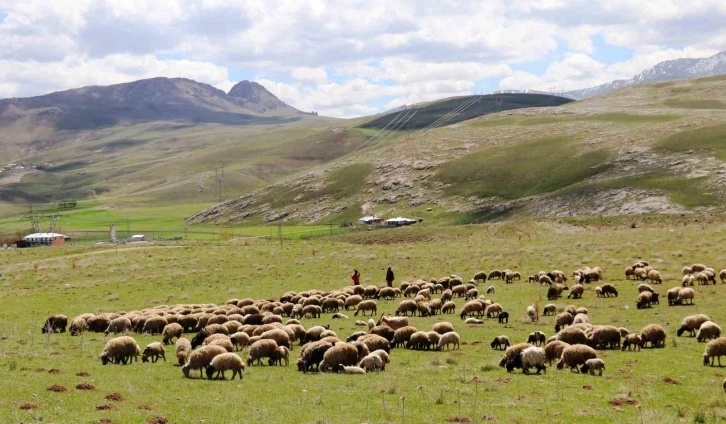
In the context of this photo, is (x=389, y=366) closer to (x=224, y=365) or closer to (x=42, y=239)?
(x=224, y=365)

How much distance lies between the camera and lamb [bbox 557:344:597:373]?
851 inches

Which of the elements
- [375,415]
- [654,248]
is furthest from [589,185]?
[375,415]

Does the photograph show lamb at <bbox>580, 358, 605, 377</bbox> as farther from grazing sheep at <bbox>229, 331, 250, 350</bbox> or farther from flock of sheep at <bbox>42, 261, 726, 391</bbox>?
grazing sheep at <bbox>229, 331, 250, 350</bbox>

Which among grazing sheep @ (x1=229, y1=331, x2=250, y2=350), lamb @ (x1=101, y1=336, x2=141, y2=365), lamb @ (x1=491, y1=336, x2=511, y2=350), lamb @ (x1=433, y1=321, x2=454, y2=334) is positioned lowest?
lamb @ (x1=491, y1=336, x2=511, y2=350)

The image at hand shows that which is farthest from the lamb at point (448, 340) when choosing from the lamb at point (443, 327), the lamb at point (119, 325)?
the lamb at point (119, 325)

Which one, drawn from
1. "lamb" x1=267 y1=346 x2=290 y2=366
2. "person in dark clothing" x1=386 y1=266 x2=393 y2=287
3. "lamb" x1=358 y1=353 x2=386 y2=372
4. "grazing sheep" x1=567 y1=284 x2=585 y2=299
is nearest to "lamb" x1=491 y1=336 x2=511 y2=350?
"lamb" x1=358 y1=353 x2=386 y2=372

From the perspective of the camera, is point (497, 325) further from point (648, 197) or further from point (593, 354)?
point (648, 197)

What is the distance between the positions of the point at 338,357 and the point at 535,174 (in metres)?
128

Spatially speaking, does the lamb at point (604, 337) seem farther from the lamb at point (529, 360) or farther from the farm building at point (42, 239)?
the farm building at point (42, 239)

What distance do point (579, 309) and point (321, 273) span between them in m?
27.5

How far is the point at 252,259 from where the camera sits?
218 feet

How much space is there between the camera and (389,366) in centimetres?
2308

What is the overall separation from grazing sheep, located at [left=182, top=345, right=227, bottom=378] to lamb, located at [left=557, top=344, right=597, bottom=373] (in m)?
11.0

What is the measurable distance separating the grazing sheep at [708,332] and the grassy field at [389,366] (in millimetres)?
666
